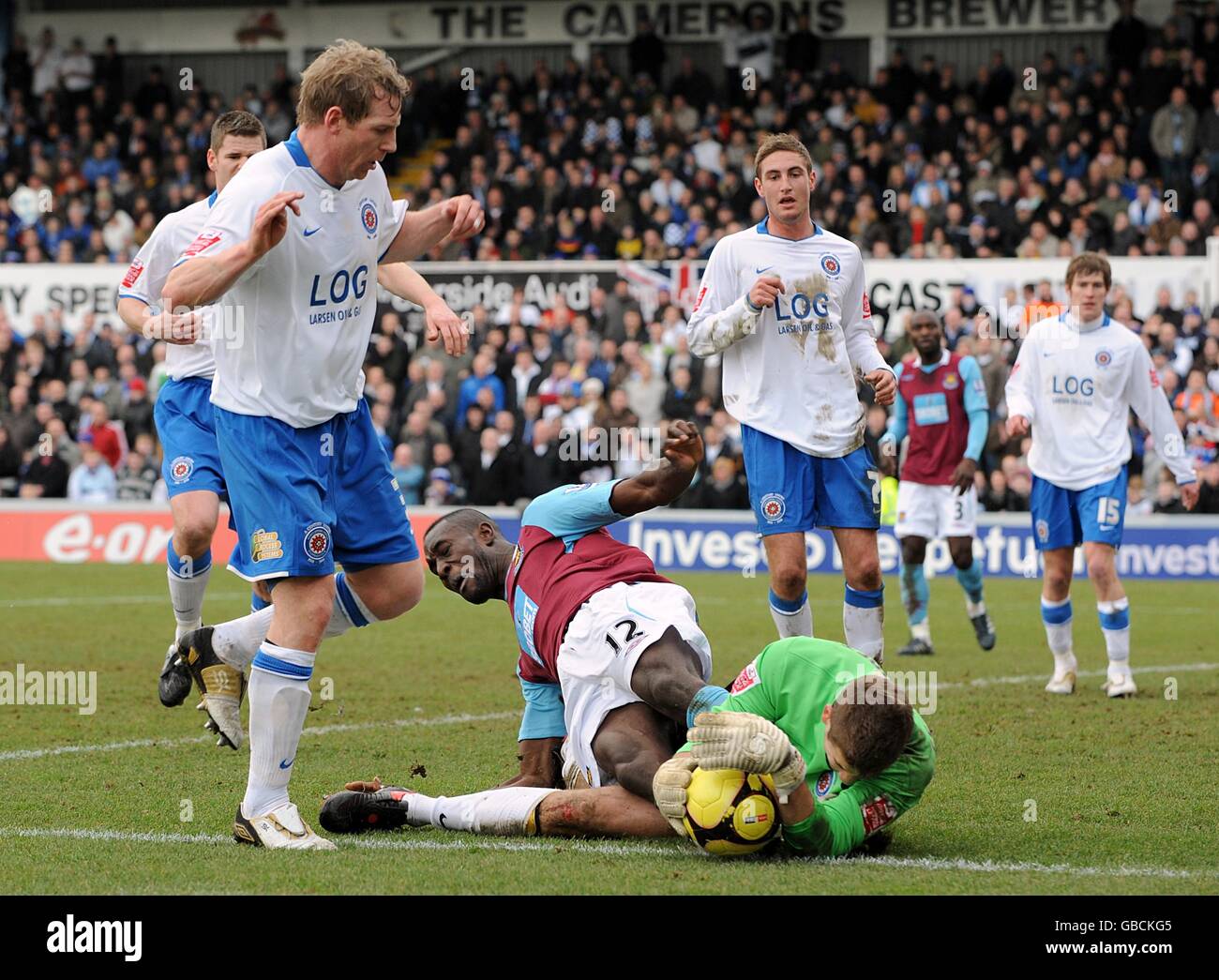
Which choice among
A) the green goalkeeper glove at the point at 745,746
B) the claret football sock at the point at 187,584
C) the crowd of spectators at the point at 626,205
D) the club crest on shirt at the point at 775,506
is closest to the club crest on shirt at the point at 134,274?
the claret football sock at the point at 187,584

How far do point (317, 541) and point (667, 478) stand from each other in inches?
46.8

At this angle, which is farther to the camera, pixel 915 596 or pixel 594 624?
pixel 915 596

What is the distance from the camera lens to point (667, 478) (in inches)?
233

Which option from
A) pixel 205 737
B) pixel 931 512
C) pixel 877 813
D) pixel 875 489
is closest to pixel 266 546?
pixel 877 813

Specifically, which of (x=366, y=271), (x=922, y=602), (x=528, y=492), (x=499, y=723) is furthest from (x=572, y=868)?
(x=528, y=492)

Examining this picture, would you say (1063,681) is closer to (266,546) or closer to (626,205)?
(266,546)

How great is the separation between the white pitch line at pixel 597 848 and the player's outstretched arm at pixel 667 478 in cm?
112

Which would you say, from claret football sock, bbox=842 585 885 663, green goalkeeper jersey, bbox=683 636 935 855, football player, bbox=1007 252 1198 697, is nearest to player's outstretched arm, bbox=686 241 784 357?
claret football sock, bbox=842 585 885 663

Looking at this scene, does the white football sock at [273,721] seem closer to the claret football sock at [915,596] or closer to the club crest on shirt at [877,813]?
the club crest on shirt at [877,813]

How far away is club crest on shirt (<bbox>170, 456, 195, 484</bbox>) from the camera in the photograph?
8312mm

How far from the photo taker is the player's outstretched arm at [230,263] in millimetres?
5344

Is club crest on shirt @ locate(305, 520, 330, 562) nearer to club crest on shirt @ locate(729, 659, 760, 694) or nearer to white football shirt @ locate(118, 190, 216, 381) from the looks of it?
club crest on shirt @ locate(729, 659, 760, 694)
